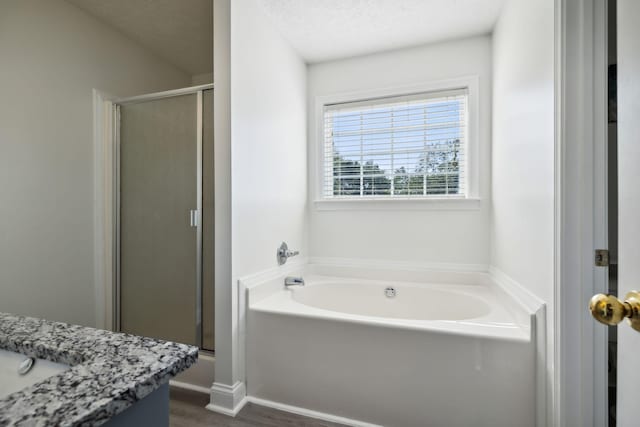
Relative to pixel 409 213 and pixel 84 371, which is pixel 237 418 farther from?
pixel 409 213

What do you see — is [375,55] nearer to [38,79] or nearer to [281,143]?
[281,143]

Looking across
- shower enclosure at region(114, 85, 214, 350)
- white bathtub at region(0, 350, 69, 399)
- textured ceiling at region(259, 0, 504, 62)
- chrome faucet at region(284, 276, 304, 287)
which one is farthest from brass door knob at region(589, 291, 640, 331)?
textured ceiling at region(259, 0, 504, 62)

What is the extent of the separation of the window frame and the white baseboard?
5.10 feet

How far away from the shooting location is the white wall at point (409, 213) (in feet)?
7.87

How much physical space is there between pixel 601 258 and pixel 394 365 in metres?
0.99

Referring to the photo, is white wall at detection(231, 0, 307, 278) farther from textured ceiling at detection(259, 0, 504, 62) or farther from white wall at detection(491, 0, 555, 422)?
white wall at detection(491, 0, 555, 422)

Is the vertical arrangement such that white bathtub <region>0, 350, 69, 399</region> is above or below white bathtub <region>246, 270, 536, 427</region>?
above

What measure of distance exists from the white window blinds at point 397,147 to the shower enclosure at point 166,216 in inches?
44.3

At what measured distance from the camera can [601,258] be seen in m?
1.15

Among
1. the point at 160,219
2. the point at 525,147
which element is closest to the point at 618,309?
the point at 525,147

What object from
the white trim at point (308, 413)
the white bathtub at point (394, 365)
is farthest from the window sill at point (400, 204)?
the white trim at point (308, 413)

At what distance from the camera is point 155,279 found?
2.29 m

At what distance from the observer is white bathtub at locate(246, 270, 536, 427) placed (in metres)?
1.44

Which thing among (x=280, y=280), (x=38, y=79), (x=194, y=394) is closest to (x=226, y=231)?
(x=280, y=280)
